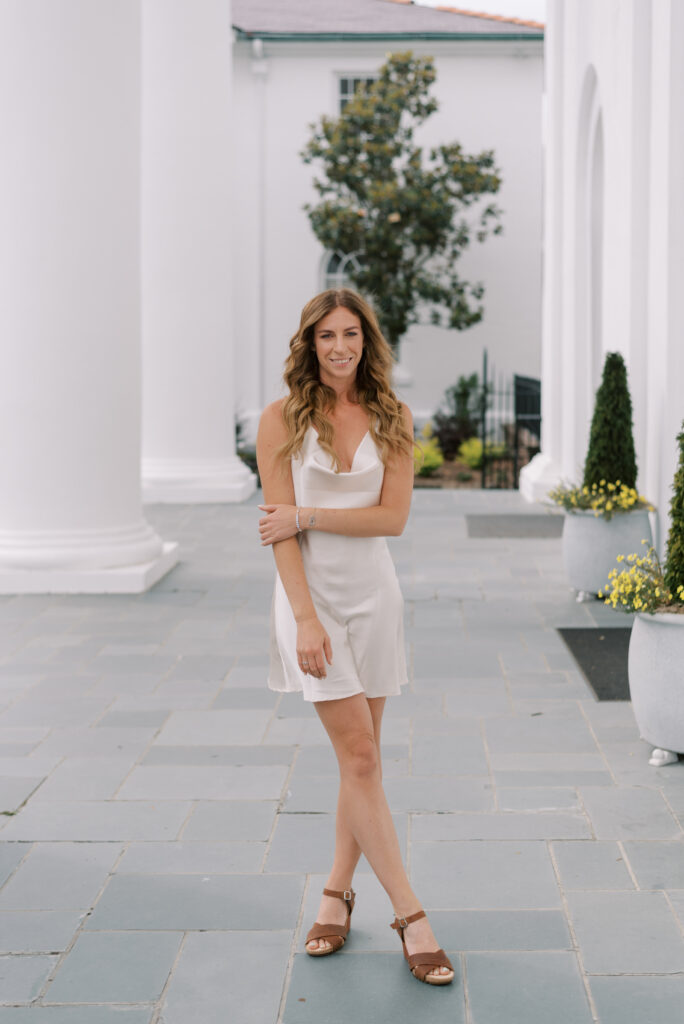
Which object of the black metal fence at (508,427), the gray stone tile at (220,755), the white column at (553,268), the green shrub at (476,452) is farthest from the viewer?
the green shrub at (476,452)

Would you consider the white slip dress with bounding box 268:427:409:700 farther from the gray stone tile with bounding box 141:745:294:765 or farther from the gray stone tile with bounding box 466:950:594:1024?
the gray stone tile with bounding box 141:745:294:765

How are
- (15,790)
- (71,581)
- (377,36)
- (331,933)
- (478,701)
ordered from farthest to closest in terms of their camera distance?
1. (377,36)
2. (71,581)
3. (478,701)
4. (15,790)
5. (331,933)

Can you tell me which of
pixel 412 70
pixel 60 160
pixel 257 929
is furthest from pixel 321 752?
pixel 412 70

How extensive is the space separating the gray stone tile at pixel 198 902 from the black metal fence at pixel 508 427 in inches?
496

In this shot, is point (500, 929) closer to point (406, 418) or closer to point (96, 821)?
point (406, 418)

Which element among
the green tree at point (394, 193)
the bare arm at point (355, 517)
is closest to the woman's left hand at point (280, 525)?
the bare arm at point (355, 517)

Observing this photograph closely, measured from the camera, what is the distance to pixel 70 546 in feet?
29.6

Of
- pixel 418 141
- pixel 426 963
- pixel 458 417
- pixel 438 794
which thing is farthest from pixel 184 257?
pixel 426 963

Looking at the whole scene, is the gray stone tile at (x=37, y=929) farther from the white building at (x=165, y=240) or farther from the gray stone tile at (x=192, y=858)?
the white building at (x=165, y=240)

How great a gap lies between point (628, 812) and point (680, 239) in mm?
4592

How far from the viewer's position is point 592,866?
4.07m

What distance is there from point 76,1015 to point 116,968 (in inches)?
10.1

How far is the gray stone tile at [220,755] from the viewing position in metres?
5.23

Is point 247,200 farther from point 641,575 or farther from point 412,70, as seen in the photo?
point 641,575
